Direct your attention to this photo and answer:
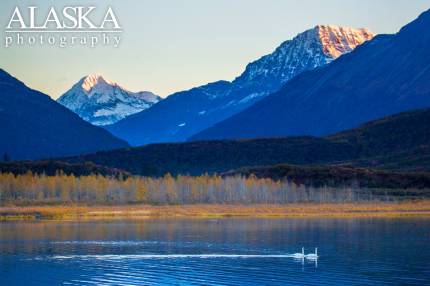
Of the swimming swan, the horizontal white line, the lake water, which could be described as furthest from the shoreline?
the swimming swan

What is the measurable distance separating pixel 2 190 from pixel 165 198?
31629 mm

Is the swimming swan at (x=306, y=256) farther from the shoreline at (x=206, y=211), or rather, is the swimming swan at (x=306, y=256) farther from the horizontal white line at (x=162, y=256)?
the shoreline at (x=206, y=211)

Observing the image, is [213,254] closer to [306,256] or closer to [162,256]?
[162,256]

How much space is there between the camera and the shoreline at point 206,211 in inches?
Answer: 5910

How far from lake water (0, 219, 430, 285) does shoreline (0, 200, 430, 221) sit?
1924 cm

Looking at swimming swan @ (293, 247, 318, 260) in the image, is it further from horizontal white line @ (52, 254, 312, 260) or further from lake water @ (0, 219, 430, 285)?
horizontal white line @ (52, 254, 312, 260)

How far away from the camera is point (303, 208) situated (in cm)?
17125

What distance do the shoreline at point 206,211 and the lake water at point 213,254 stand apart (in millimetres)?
19245

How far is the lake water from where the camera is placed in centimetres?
7044

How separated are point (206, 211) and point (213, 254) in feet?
250

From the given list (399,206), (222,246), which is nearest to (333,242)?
(222,246)

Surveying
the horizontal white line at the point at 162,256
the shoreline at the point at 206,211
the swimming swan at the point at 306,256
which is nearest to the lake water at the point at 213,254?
the horizontal white line at the point at 162,256

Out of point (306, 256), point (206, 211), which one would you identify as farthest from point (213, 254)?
point (206, 211)

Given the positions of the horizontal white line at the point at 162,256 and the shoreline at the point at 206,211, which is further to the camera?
the shoreline at the point at 206,211
